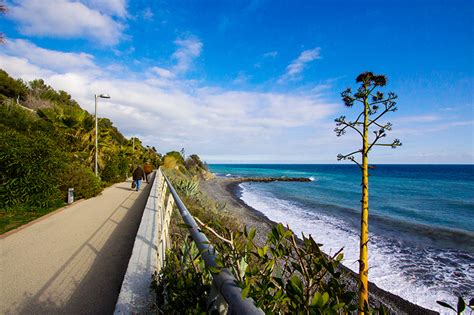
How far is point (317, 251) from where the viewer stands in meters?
1.15

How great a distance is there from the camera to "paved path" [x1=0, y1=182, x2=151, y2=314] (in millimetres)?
3414

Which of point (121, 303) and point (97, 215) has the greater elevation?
point (121, 303)

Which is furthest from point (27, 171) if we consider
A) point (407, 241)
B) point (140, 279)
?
point (407, 241)

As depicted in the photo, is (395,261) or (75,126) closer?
(395,261)

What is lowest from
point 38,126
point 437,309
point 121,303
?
point 437,309

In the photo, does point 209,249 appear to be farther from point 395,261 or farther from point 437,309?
point 395,261

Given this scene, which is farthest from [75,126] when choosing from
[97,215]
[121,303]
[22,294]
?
[121,303]

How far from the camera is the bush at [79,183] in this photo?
35.9 ft

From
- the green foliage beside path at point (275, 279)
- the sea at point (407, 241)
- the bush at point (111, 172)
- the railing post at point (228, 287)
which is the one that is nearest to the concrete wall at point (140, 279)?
the green foliage beside path at point (275, 279)

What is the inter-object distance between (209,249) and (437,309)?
8389mm

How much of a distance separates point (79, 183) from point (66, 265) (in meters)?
8.06

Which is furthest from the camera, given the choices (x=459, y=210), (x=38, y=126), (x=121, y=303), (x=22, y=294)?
(x=459, y=210)

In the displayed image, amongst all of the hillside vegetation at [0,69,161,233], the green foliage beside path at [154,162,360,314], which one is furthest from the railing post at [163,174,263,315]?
the hillside vegetation at [0,69,161,233]

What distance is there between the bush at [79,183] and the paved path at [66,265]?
3.58m
